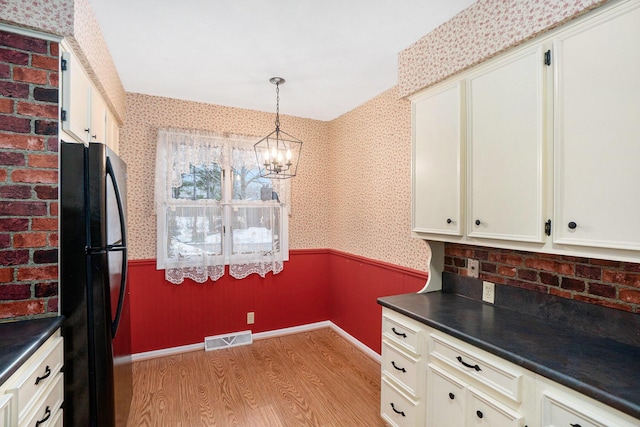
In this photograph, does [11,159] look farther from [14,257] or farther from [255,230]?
[255,230]

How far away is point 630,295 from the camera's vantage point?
1353 millimetres

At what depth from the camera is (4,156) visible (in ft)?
4.68

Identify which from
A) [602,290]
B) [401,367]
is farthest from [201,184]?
[602,290]

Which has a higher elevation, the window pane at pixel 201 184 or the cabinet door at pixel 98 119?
the cabinet door at pixel 98 119

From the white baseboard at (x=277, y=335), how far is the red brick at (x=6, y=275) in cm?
189

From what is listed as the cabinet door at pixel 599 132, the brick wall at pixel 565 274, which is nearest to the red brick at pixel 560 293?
the brick wall at pixel 565 274

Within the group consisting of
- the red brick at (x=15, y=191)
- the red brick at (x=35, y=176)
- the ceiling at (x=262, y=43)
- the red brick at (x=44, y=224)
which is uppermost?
the ceiling at (x=262, y=43)

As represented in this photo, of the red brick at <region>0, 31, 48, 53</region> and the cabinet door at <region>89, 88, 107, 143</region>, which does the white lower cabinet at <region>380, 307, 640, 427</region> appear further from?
the red brick at <region>0, 31, 48, 53</region>

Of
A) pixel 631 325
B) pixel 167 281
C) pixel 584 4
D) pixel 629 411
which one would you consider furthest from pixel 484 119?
pixel 167 281

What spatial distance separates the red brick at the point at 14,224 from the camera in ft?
4.71

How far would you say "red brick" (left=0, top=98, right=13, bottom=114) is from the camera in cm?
141

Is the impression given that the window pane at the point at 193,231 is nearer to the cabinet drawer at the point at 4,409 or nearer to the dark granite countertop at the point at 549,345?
the dark granite countertop at the point at 549,345

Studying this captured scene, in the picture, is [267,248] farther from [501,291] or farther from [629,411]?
[629,411]

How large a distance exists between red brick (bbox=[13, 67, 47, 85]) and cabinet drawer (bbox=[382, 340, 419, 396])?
232 cm
